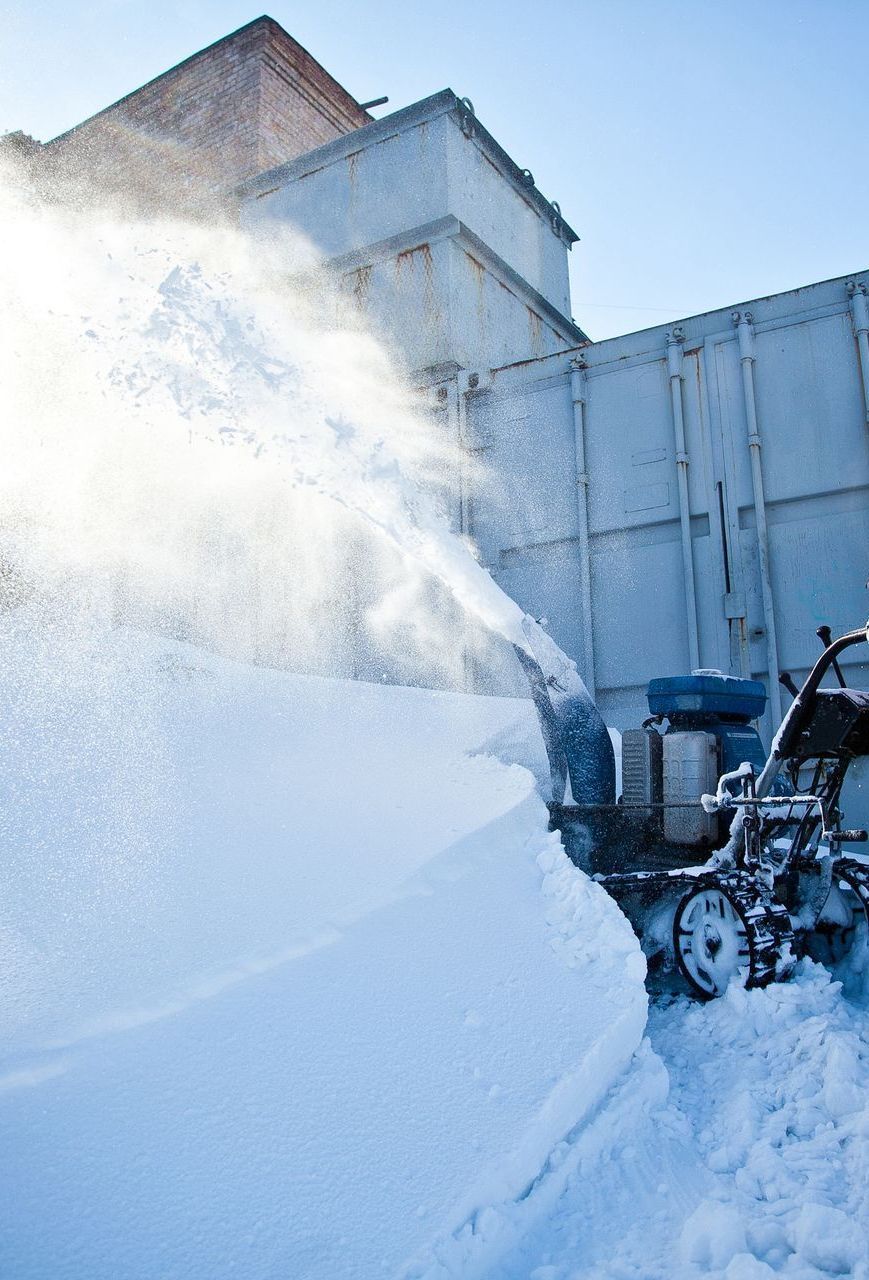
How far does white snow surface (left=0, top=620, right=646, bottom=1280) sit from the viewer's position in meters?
1.52

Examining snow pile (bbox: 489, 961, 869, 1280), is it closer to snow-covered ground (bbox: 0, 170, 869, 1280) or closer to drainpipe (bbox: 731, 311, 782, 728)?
snow-covered ground (bbox: 0, 170, 869, 1280)

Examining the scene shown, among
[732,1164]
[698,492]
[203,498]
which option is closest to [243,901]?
[732,1164]

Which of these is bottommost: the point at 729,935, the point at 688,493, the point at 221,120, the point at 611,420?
the point at 729,935

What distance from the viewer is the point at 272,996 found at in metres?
2.02

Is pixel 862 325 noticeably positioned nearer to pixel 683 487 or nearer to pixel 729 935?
pixel 683 487

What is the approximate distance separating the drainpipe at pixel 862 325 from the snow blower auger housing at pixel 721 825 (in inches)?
97.3

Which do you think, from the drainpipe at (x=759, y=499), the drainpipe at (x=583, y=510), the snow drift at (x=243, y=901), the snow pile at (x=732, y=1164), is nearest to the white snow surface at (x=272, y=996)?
the snow drift at (x=243, y=901)

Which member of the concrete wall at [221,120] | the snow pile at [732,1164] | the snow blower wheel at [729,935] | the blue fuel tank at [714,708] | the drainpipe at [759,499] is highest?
the concrete wall at [221,120]

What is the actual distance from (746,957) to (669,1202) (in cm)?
138

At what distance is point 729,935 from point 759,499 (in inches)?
128

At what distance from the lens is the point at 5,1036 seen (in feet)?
5.75

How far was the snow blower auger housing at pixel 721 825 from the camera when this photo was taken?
3.11 meters

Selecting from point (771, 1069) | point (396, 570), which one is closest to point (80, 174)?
point (396, 570)

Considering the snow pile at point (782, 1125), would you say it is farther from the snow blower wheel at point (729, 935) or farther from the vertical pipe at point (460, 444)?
the vertical pipe at point (460, 444)
